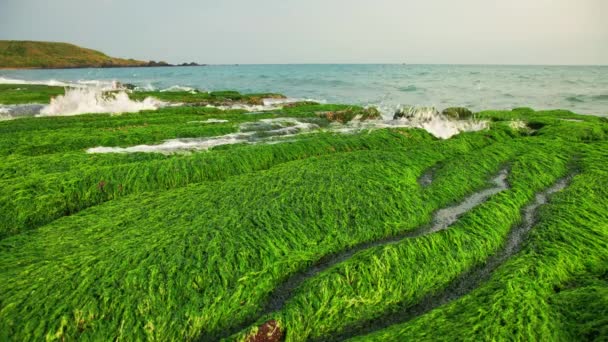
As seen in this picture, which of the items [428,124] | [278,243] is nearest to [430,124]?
[428,124]

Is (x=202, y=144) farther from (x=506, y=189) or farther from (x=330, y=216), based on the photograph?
(x=506, y=189)

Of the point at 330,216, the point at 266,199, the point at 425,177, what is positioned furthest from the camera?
the point at 425,177

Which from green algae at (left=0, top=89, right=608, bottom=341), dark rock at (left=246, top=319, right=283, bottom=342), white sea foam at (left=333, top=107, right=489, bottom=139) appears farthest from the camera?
white sea foam at (left=333, top=107, right=489, bottom=139)

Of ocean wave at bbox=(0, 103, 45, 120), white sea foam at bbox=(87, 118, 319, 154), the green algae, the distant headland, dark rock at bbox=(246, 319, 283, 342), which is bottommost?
dark rock at bbox=(246, 319, 283, 342)

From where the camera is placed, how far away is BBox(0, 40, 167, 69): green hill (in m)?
83.0

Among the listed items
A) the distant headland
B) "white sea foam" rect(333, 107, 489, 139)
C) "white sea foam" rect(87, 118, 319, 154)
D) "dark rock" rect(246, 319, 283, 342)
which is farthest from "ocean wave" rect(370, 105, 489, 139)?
the distant headland

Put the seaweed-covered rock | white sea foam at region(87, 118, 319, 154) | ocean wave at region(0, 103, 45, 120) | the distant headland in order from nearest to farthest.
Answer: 1. white sea foam at region(87, 118, 319, 154)
2. ocean wave at region(0, 103, 45, 120)
3. the seaweed-covered rock
4. the distant headland

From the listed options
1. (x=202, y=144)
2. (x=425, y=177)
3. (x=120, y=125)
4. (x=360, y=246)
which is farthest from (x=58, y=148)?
(x=425, y=177)

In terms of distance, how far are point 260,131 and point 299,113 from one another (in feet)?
11.4

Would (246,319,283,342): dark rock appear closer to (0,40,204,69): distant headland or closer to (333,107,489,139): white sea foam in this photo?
(333,107,489,139): white sea foam

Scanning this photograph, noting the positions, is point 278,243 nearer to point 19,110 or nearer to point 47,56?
point 19,110

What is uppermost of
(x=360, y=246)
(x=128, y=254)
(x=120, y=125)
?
(x=120, y=125)

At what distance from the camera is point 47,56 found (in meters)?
93.8

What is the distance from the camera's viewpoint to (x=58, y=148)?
8.12 metres
